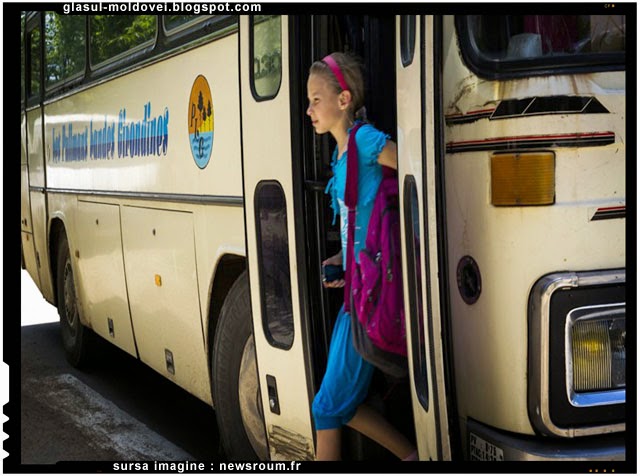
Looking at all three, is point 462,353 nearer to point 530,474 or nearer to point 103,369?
point 530,474

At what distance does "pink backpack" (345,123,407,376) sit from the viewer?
11.5ft

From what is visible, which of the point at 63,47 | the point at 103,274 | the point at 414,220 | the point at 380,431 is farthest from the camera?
the point at 63,47

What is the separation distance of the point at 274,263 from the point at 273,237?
114 millimetres

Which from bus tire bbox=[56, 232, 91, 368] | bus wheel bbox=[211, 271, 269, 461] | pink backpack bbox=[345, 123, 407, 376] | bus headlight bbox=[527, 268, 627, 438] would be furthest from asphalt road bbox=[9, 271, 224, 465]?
bus headlight bbox=[527, 268, 627, 438]

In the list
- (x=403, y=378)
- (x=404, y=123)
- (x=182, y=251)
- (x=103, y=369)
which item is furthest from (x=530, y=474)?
(x=103, y=369)

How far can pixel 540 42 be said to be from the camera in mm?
3191

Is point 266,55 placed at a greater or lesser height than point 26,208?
greater

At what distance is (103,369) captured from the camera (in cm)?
A: 782

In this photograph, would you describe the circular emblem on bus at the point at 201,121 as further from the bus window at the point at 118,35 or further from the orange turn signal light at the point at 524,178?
the orange turn signal light at the point at 524,178

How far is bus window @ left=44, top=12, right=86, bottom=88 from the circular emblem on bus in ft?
7.74

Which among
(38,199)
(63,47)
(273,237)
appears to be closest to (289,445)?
(273,237)

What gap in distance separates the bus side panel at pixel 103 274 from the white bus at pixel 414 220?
0.12m

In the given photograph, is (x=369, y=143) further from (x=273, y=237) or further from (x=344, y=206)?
(x=273, y=237)

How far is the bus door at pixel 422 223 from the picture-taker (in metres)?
3.16
